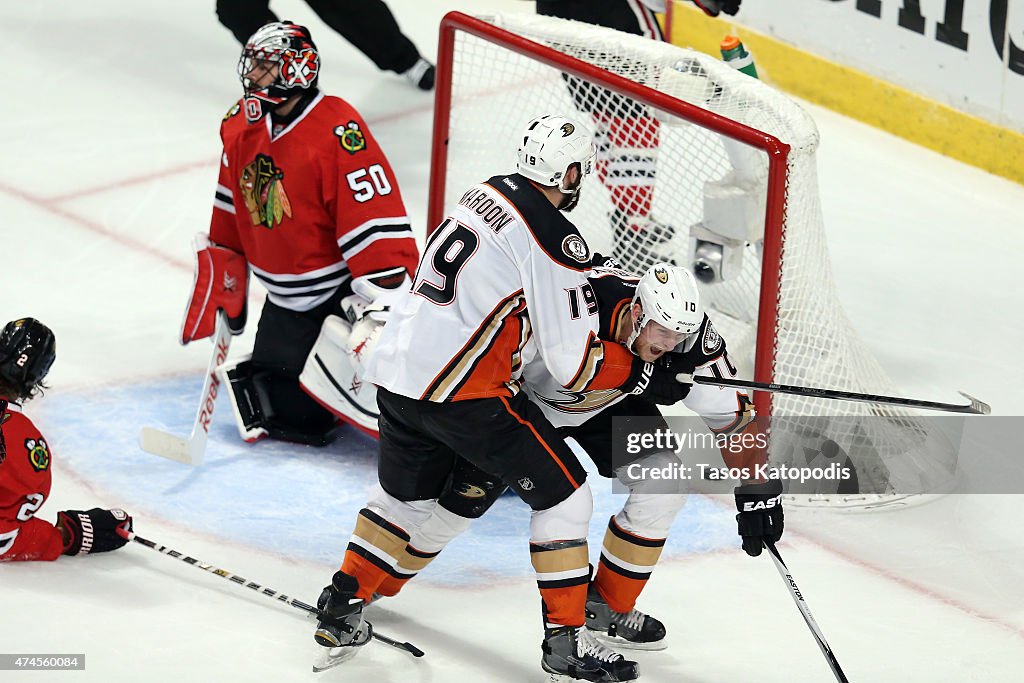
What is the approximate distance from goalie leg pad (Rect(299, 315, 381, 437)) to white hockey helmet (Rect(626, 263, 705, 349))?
1.06m

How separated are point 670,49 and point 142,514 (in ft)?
5.42

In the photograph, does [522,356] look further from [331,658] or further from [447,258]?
[331,658]

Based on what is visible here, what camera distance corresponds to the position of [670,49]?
12.6 ft

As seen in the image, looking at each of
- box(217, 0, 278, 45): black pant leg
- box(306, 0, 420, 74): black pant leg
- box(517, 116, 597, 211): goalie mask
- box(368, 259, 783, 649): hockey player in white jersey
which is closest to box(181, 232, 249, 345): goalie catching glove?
box(368, 259, 783, 649): hockey player in white jersey

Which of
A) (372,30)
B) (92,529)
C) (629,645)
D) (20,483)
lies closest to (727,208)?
(629,645)

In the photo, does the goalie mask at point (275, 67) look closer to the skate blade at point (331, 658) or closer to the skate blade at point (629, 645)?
the skate blade at point (331, 658)

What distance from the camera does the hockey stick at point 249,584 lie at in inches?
116

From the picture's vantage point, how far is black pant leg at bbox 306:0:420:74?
19.3 ft

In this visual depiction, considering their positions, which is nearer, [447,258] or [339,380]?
[447,258]

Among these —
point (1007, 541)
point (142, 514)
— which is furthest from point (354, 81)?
point (1007, 541)

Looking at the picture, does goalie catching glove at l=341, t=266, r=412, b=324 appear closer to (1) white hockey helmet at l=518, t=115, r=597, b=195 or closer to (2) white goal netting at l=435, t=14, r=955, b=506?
(2) white goal netting at l=435, t=14, r=955, b=506

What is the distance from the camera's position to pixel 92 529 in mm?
3166

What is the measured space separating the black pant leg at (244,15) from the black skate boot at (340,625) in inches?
129

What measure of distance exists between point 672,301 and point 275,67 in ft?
4.12
